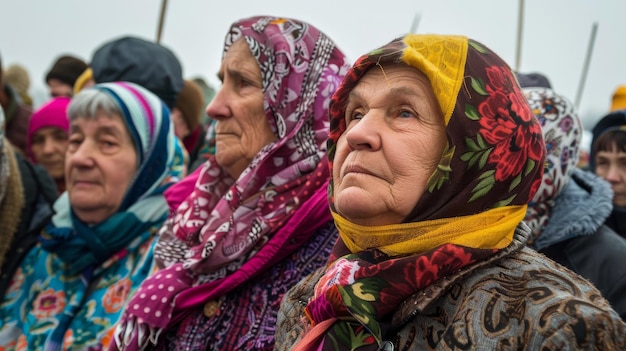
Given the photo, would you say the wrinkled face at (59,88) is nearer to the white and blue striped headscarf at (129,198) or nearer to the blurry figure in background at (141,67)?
the blurry figure in background at (141,67)

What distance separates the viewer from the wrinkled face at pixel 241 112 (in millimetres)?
3088

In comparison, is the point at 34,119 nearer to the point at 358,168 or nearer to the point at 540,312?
the point at 358,168

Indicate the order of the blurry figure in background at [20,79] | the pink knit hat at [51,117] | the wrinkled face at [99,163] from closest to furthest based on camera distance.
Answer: the wrinkled face at [99,163] < the pink knit hat at [51,117] < the blurry figure in background at [20,79]

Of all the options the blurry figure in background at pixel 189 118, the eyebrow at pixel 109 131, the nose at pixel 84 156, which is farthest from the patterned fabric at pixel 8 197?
the blurry figure in background at pixel 189 118

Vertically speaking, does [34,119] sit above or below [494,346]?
below

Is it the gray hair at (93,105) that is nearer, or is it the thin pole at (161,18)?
the gray hair at (93,105)

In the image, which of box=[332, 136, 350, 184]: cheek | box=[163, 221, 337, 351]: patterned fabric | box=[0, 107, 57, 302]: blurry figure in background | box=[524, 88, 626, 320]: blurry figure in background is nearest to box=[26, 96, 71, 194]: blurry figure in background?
box=[0, 107, 57, 302]: blurry figure in background

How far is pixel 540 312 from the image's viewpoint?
1.70 meters

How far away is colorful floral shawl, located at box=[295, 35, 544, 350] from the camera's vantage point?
1.86 meters

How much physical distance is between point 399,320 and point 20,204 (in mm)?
2783

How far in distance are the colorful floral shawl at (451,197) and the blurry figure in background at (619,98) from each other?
332cm

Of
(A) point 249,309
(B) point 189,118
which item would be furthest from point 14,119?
(A) point 249,309

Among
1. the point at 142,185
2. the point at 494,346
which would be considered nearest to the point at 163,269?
the point at 142,185

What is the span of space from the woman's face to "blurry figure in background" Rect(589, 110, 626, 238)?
2.23 metres
